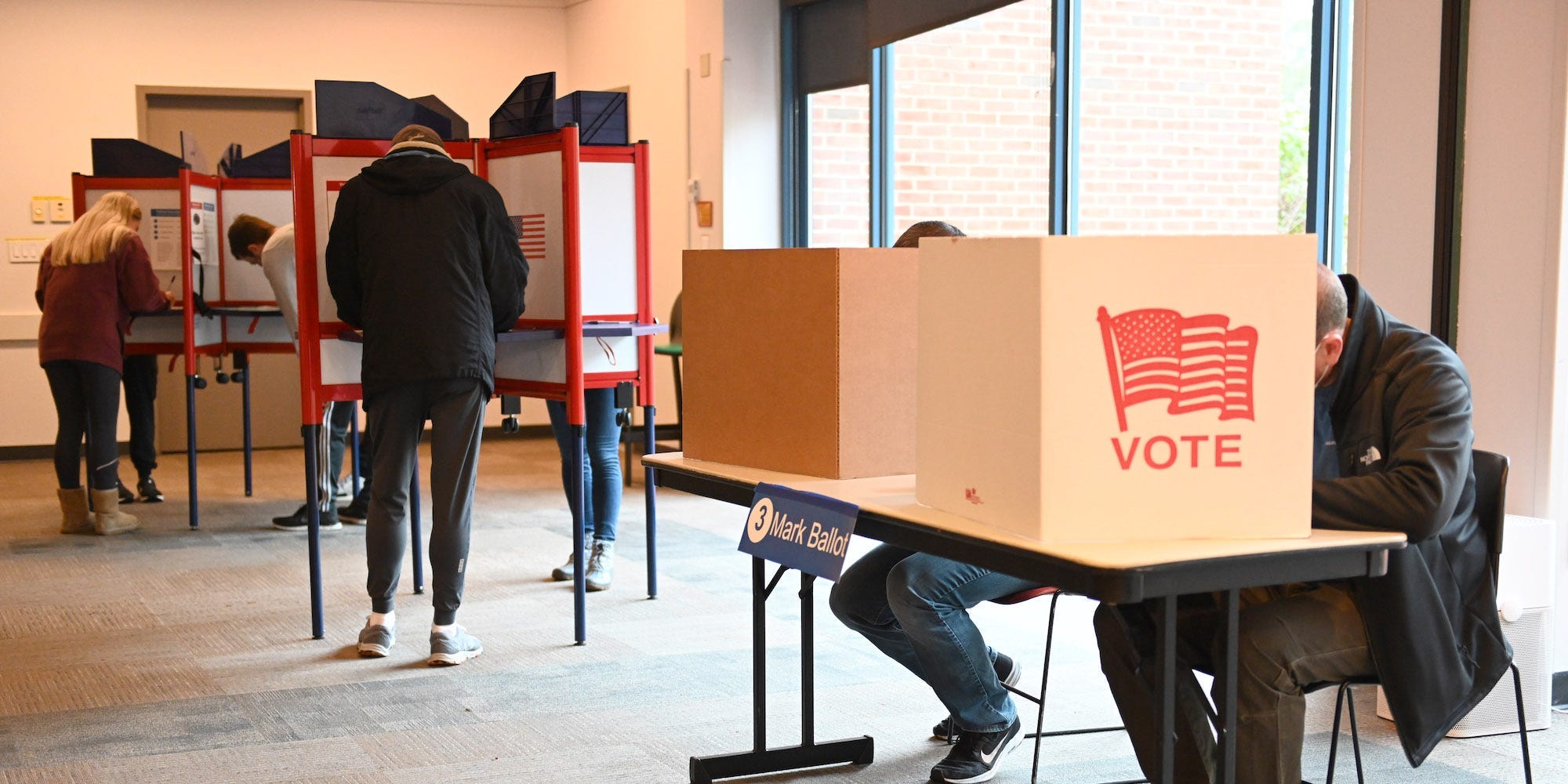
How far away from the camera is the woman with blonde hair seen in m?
5.50

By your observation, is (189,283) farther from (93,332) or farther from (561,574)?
(561,574)

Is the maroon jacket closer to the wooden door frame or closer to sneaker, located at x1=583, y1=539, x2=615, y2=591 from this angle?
sneaker, located at x1=583, y1=539, x2=615, y2=591

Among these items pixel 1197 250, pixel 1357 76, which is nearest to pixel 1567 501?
pixel 1357 76

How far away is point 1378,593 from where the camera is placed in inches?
80.0

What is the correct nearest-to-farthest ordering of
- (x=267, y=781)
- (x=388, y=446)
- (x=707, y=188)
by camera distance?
(x=267, y=781), (x=388, y=446), (x=707, y=188)

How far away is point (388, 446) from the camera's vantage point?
3.56 meters

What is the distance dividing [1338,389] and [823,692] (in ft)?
5.19

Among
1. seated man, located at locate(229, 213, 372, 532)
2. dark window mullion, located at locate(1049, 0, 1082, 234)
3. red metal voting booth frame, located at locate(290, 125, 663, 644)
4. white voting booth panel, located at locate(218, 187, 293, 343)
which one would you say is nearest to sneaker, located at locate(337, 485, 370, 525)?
seated man, located at locate(229, 213, 372, 532)

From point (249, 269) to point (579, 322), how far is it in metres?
2.63

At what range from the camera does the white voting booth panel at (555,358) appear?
13.1 ft

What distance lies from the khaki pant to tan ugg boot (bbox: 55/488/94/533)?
468cm

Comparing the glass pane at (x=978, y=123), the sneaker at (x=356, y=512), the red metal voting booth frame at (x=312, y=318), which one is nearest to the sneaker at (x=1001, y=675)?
the red metal voting booth frame at (x=312, y=318)

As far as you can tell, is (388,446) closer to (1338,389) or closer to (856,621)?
(856,621)

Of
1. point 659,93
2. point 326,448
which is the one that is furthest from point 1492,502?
point 659,93
